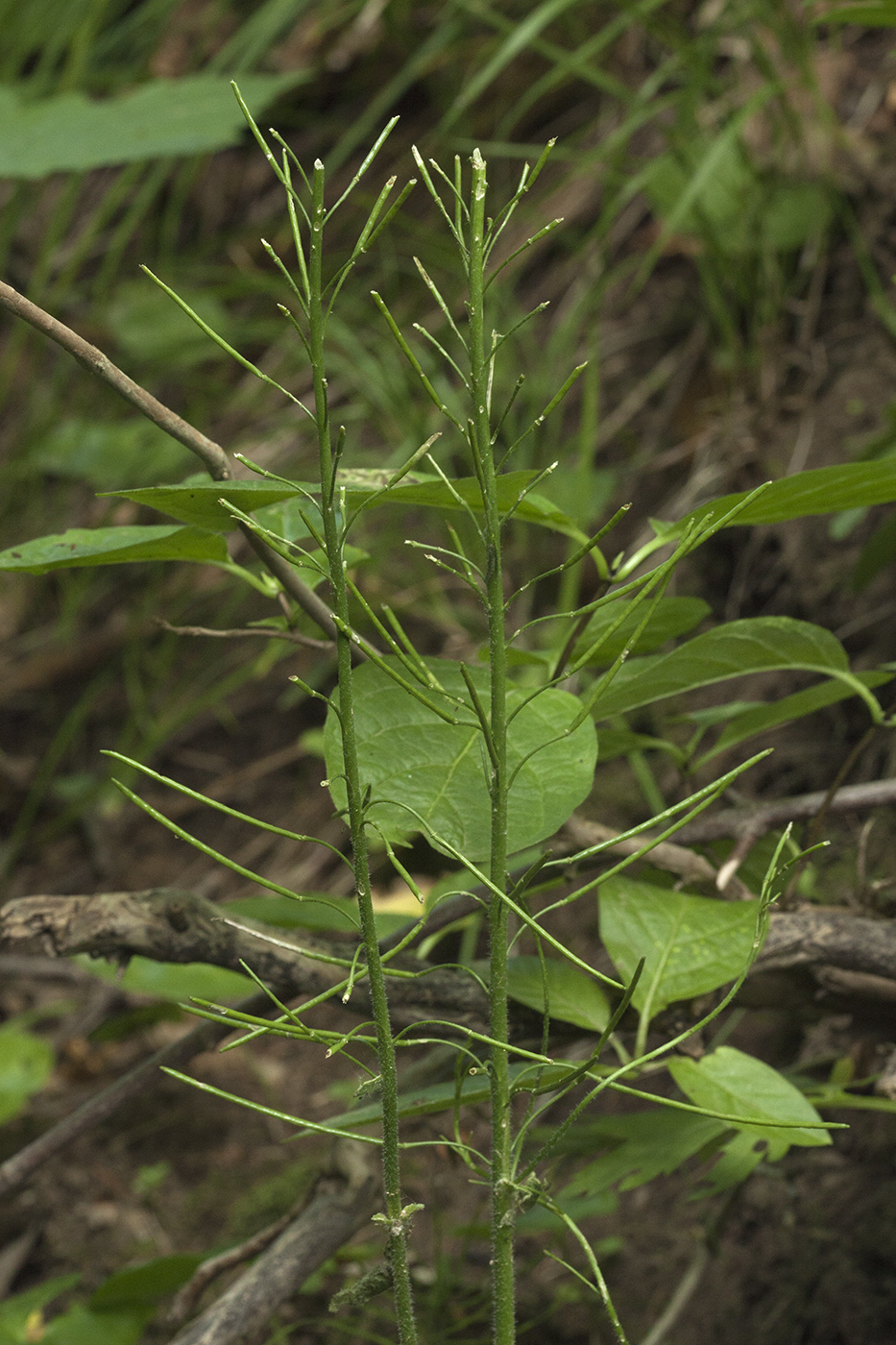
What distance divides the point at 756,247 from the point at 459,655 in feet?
2.98

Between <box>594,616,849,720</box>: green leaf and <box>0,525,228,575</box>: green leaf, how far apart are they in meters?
0.30

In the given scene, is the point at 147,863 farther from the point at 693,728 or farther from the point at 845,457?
the point at 845,457

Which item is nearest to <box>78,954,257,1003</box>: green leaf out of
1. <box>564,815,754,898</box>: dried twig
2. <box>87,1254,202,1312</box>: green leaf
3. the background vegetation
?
the background vegetation

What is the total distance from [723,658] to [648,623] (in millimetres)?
67

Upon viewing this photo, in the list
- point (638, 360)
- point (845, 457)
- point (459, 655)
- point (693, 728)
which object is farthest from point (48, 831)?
point (845, 457)

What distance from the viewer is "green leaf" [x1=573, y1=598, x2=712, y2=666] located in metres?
0.73

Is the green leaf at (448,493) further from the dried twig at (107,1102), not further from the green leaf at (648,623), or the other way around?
the dried twig at (107,1102)

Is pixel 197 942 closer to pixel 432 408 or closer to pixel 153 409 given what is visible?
pixel 153 409

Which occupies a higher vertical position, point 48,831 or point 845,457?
point 845,457

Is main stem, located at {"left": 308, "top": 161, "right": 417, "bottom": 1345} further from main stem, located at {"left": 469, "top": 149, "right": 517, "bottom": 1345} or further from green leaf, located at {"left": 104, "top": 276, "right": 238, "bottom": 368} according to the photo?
green leaf, located at {"left": 104, "top": 276, "right": 238, "bottom": 368}

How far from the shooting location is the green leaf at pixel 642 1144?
2.72 ft

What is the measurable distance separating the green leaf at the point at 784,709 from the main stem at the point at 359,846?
0.39m

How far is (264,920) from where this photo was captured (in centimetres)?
94

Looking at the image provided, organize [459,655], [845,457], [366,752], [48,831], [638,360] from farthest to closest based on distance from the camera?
[48,831] < [638,360] < [459,655] < [845,457] < [366,752]
